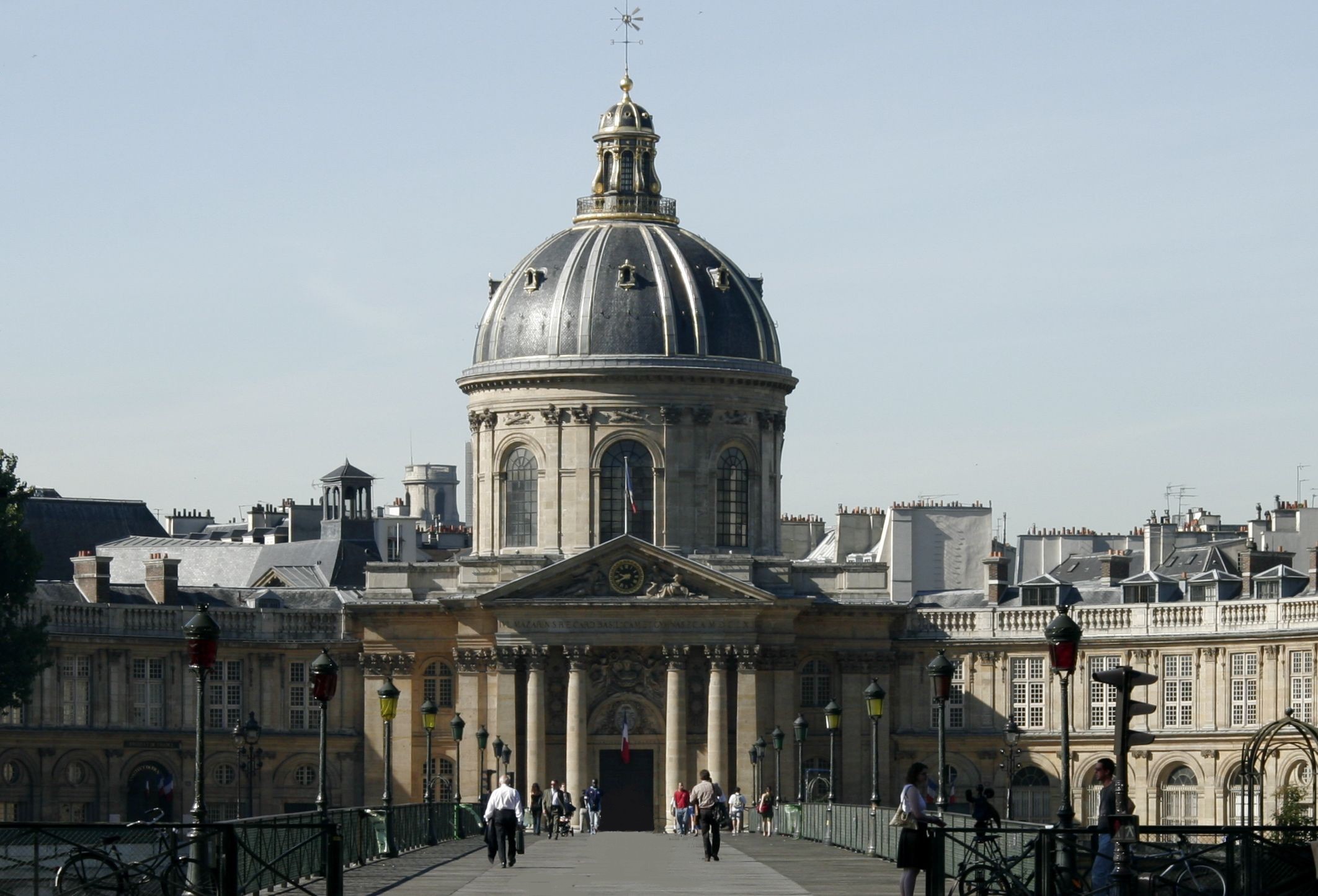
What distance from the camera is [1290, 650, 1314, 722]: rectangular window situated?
10919cm

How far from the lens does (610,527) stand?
387 feet

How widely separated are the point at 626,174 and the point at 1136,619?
24944mm

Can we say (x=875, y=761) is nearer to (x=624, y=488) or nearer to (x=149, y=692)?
(x=624, y=488)

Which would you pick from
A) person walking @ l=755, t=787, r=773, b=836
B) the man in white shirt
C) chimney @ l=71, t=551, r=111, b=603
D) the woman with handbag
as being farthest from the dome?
the woman with handbag

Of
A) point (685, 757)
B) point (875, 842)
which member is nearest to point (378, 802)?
point (685, 757)

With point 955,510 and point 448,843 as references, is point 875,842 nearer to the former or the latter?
point 448,843

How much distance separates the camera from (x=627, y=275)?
118 m

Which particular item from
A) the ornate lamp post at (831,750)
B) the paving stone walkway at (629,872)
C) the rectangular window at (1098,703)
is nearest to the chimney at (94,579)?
the ornate lamp post at (831,750)

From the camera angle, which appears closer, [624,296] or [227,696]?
[227,696]

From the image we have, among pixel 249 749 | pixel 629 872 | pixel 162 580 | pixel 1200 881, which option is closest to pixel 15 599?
pixel 249 749

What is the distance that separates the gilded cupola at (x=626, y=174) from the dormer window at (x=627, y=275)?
11.2 feet

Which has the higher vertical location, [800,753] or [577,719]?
[577,719]

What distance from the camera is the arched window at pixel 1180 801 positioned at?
113 m

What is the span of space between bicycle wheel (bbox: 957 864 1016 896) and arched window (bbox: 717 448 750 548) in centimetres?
7115
